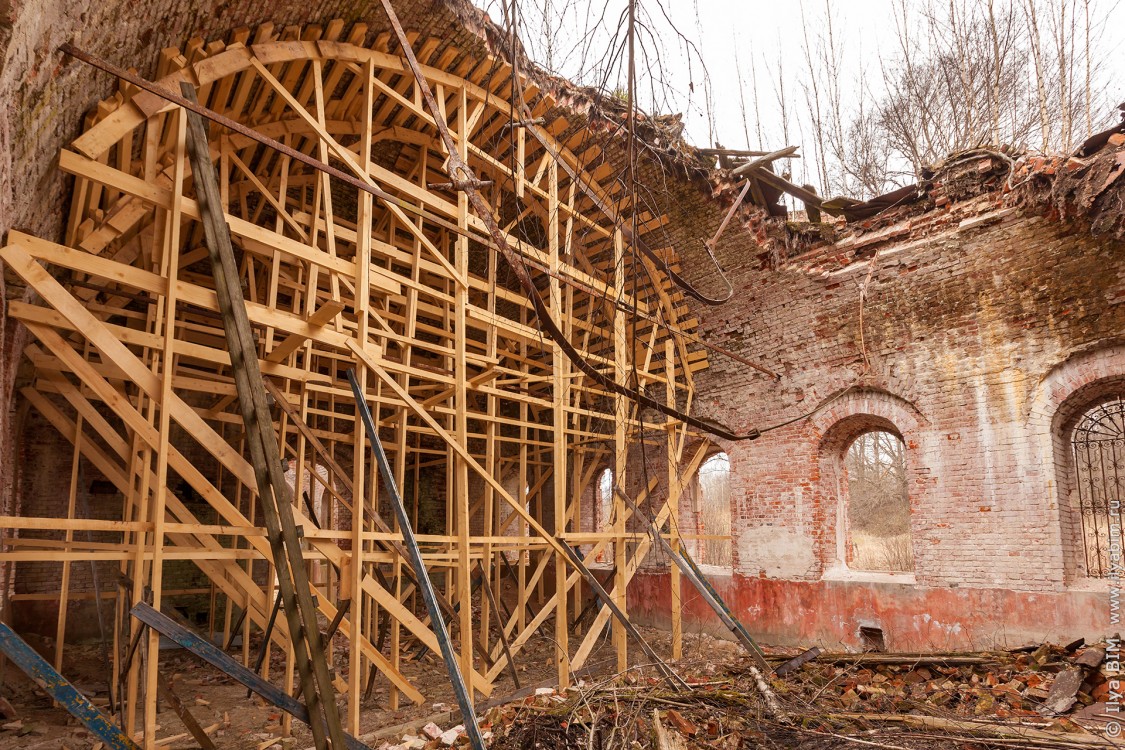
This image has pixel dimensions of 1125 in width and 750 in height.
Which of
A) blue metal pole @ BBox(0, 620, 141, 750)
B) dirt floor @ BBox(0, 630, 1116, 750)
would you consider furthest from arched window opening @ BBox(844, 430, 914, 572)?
blue metal pole @ BBox(0, 620, 141, 750)

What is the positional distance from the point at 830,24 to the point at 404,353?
14753 millimetres

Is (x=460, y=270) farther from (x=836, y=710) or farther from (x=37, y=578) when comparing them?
(x=37, y=578)

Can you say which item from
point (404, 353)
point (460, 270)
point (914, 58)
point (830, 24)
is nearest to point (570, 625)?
point (404, 353)

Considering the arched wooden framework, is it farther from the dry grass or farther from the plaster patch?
the dry grass

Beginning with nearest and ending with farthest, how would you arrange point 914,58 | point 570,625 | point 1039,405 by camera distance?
point 1039,405 → point 570,625 → point 914,58

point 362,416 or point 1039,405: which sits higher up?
point 1039,405

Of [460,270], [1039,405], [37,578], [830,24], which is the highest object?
[830,24]

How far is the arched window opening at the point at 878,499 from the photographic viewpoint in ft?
70.8

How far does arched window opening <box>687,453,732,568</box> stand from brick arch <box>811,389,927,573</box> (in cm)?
147

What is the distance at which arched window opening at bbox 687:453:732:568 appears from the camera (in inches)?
476

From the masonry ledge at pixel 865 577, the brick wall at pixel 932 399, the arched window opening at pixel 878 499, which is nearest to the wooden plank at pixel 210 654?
the masonry ledge at pixel 865 577

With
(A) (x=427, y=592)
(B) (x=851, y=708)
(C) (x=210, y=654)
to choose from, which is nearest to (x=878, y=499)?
(B) (x=851, y=708)

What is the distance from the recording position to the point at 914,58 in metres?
15.1

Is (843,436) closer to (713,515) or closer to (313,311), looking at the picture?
(313,311)
